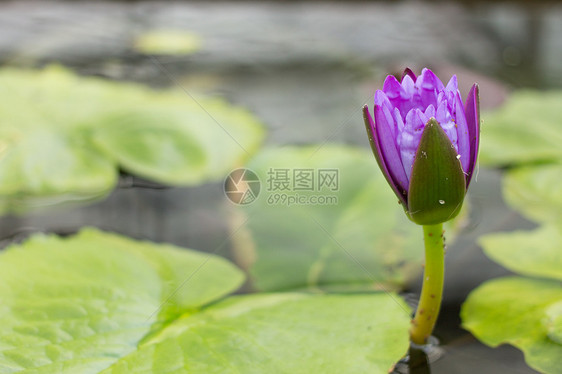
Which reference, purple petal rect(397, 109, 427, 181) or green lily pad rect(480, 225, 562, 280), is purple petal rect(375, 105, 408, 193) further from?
green lily pad rect(480, 225, 562, 280)

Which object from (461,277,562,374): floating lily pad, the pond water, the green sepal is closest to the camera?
the green sepal

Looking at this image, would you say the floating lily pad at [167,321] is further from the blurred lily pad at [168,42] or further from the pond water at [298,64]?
the blurred lily pad at [168,42]

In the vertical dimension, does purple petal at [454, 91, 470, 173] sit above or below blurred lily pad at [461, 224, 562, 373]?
above

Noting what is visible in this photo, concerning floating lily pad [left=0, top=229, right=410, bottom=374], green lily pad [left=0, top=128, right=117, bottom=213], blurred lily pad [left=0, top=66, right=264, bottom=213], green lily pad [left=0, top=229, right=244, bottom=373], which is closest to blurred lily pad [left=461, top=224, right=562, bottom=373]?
floating lily pad [left=0, top=229, right=410, bottom=374]

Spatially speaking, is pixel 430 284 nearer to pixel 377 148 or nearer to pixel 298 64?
pixel 377 148

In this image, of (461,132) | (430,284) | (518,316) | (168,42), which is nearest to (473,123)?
(461,132)

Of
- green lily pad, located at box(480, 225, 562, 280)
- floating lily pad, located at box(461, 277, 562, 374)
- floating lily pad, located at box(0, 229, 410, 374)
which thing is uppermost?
green lily pad, located at box(480, 225, 562, 280)

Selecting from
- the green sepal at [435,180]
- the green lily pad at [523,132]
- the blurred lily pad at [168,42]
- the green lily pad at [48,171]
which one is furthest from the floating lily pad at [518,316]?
the blurred lily pad at [168,42]
